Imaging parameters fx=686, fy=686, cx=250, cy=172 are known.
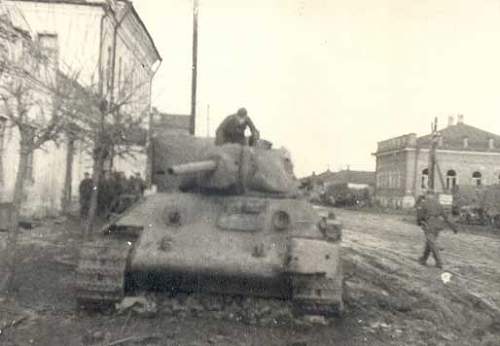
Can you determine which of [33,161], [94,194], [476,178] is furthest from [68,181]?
[476,178]

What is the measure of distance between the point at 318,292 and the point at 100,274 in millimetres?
2169

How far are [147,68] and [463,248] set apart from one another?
2020 centimetres

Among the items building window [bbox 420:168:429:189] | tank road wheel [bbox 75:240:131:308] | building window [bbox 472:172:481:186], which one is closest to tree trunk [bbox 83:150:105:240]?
tank road wheel [bbox 75:240:131:308]

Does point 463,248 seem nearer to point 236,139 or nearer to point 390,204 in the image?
point 236,139

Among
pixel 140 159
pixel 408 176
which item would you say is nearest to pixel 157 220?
pixel 140 159

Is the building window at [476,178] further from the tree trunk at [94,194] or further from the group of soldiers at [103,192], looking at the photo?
the tree trunk at [94,194]

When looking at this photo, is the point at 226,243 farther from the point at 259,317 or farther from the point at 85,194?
the point at 85,194

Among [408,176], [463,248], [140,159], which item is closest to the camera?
[463,248]

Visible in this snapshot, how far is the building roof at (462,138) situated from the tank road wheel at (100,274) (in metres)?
49.4

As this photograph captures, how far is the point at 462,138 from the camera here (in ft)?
180

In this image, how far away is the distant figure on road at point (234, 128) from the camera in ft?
29.6

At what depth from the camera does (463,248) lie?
18031mm

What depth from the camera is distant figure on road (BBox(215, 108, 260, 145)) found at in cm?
901

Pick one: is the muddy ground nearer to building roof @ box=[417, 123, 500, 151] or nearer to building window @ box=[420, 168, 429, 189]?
building window @ box=[420, 168, 429, 189]
